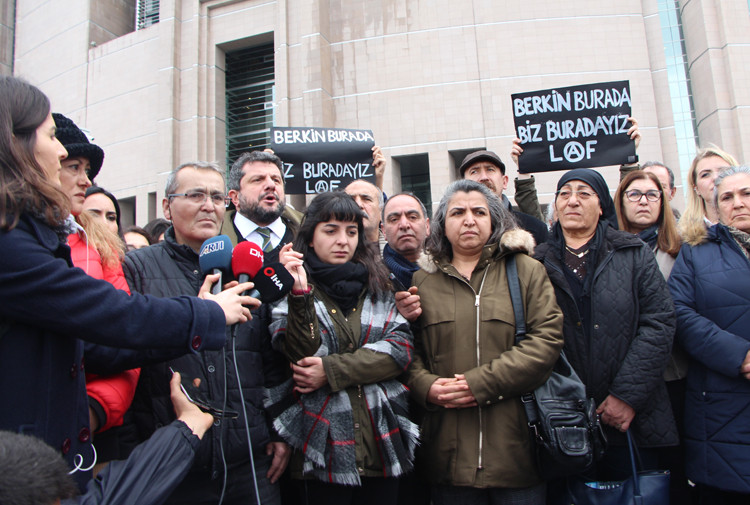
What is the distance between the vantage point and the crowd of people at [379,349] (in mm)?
1909

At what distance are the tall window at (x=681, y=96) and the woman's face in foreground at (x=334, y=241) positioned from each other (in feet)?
51.6

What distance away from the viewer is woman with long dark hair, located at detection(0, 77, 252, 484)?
5.38 ft

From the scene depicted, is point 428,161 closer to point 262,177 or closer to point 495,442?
point 262,177

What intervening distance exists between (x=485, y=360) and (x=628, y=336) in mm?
961

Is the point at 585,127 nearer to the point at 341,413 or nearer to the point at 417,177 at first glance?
the point at 341,413

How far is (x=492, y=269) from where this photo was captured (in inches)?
127

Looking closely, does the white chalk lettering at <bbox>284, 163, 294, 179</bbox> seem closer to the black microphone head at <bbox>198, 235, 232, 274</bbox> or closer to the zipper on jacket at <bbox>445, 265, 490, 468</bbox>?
the zipper on jacket at <bbox>445, 265, 490, 468</bbox>

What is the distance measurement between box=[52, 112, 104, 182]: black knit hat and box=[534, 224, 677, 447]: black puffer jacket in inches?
108

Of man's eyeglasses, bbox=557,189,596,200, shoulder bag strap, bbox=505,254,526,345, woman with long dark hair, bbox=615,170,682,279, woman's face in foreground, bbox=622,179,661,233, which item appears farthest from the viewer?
woman's face in foreground, bbox=622,179,661,233

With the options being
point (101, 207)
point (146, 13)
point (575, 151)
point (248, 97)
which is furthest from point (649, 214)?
point (146, 13)

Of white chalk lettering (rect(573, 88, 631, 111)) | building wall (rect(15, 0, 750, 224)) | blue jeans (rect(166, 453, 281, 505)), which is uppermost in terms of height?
building wall (rect(15, 0, 750, 224))

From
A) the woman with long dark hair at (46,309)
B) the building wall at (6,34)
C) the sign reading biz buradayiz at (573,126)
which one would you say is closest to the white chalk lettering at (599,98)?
the sign reading biz buradayiz at (573,126)

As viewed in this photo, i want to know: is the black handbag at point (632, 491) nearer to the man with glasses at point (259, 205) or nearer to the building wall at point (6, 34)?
the man with glasses at point (259, 205)

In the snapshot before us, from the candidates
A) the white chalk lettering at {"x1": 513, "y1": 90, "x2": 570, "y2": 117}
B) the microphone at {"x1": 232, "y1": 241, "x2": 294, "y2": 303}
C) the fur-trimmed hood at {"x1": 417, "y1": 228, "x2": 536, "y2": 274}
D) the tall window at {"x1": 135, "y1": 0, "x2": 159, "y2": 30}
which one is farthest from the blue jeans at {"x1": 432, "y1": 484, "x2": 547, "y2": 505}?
the tall window at {"x1": 135, "y1": 0, "x2": 159, "y2": 30}
